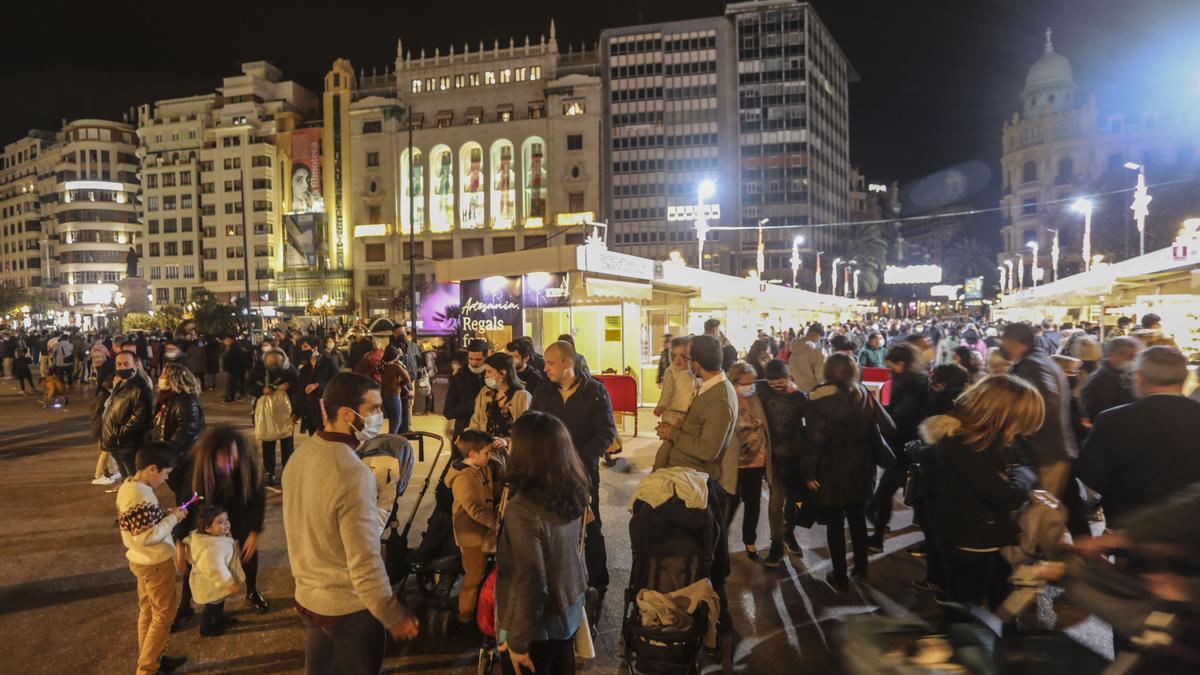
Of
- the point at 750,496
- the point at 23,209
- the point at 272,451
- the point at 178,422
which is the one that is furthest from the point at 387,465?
the point at 23,209

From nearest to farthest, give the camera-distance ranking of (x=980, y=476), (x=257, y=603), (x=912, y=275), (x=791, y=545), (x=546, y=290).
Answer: (x=980, y=476), (x=257, y=603), (x=791, y=545), (x=546, y=290), (x=912, y=275)

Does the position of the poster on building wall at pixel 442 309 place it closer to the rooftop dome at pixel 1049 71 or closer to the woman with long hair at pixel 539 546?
the woman with long hair at pixel 539 546

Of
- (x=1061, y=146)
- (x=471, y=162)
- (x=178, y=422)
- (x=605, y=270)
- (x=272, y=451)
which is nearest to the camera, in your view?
(x=178, y=422)

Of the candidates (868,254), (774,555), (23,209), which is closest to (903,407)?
(774,555)

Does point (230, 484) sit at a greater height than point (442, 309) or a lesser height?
lesser

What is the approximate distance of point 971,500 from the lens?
344 cm

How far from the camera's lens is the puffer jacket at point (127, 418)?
6.01 m

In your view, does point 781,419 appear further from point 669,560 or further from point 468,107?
point 468,107

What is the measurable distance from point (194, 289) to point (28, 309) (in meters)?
14.2

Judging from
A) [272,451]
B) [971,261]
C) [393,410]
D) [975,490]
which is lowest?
[272,451]

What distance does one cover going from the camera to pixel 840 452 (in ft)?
16.0

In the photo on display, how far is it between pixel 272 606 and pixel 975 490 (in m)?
4.53

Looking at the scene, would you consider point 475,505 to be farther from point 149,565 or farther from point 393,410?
point 393,410

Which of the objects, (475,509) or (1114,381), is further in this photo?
(1114,381)
